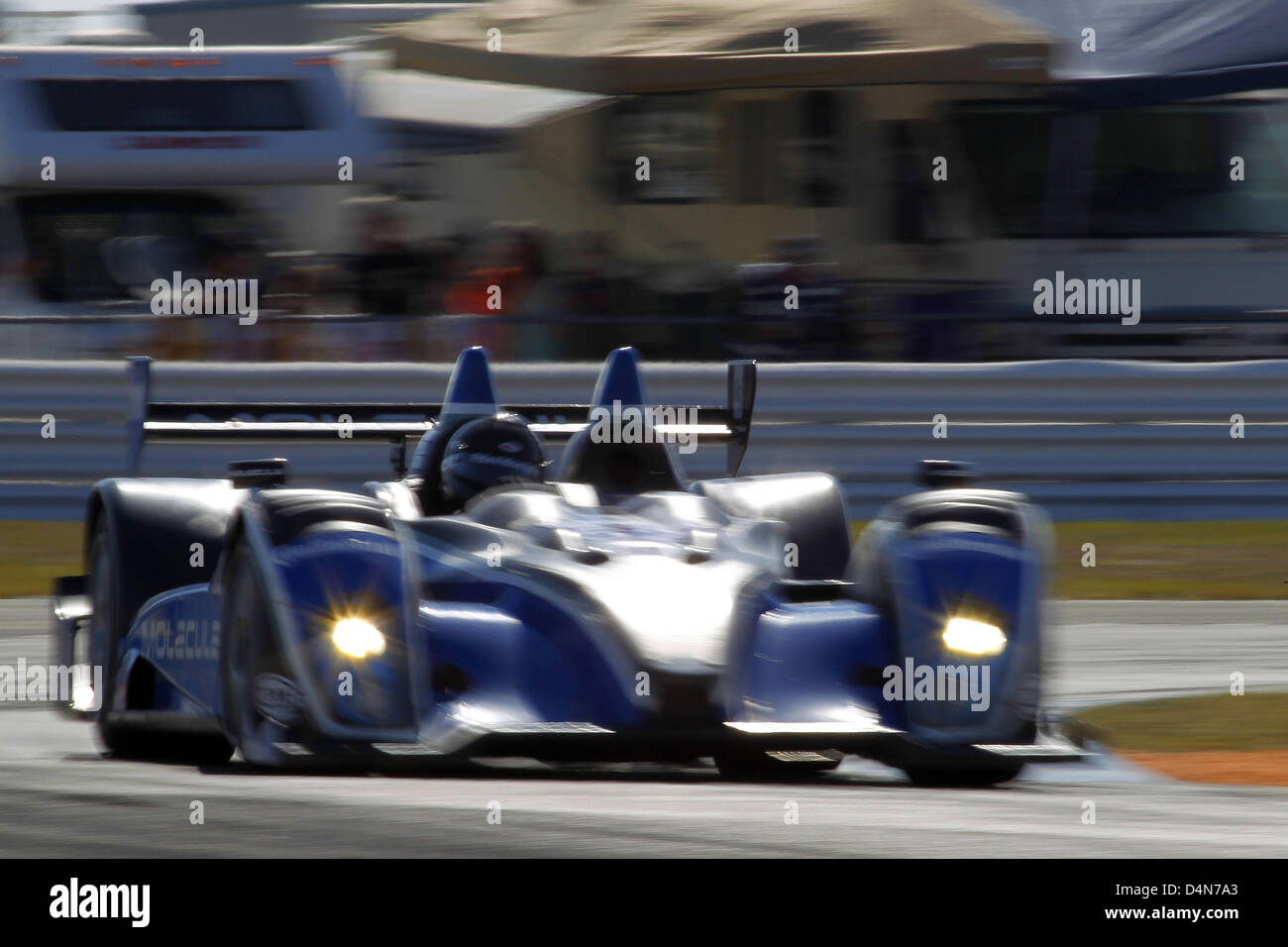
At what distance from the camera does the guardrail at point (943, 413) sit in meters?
13.2

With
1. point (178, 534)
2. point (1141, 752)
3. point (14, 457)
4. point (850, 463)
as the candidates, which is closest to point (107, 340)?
point (14, 457)

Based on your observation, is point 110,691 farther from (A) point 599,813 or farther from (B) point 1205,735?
(B) point 1205,735

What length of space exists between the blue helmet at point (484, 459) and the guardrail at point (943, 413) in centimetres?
637

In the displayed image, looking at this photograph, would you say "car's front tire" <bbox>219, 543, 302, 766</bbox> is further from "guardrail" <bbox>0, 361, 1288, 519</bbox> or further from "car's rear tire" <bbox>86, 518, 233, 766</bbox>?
"guardrail" <bbox>0, 361, 1288, 519</bbox>

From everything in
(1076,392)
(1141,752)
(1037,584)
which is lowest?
(1141,752)

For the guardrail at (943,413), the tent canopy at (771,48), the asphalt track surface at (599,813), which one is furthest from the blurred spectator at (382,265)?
the asphalt track surface at (599,813)

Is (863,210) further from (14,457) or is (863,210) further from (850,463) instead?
(14,457)

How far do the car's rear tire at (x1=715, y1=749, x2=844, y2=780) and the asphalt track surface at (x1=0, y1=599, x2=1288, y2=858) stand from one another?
0.06 meters

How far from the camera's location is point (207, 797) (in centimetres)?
504

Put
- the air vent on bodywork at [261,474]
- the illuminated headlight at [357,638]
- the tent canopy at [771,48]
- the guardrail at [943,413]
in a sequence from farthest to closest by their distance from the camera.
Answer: the tent canopy at [771,48] < the guardrail at [943,413] < the air vent on bodywork at [261,474] < the illuminated headlight at [357,638]

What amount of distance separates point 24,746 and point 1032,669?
2.96 meters

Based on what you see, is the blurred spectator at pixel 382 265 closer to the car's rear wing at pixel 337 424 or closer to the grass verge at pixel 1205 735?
the car's rear wing at pixel 337 424

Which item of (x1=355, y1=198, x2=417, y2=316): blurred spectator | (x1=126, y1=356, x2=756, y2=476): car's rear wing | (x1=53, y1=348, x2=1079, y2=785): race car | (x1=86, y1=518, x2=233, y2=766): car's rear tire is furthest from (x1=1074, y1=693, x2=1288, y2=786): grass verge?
(x1=355, y1=198, x2=417, y2=316): blurred spectator

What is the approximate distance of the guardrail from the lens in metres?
13.2
